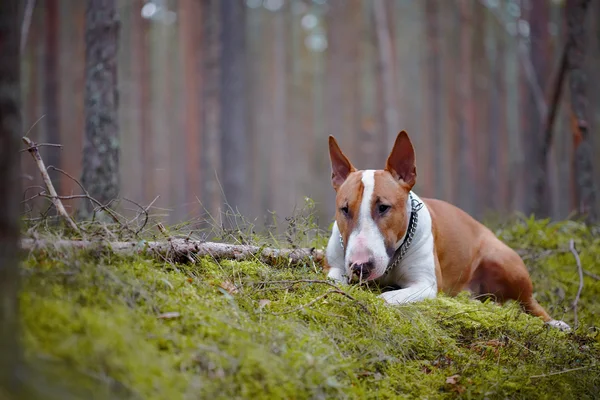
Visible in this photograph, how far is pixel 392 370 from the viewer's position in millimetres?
2979

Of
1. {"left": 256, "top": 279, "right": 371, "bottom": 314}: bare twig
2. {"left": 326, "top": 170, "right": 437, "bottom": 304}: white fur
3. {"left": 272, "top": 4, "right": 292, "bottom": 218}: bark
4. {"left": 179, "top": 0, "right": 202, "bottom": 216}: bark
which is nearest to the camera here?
{"left": 256, "top": 279, "right": 371, "bottom": 314}: bare twig

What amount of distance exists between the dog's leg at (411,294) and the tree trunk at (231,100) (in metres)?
7.50

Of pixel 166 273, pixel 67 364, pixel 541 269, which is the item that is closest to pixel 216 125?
pixel 541 269

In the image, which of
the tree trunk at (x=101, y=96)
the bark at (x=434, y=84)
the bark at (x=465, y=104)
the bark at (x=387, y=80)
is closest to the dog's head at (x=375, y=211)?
the tree trunk at (x=101, y=96)

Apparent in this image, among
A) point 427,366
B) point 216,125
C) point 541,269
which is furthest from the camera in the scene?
point 216,125

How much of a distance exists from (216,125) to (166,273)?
11.8 meters

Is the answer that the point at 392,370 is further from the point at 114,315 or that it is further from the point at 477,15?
the point at 477,15

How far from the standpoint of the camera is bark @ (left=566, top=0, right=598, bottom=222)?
24.8 ft

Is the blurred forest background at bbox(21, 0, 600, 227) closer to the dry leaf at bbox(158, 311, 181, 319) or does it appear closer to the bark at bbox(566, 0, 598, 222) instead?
the bark at bbox(566, 0, 598, 222)

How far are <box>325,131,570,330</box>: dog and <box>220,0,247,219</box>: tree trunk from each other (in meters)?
6.78

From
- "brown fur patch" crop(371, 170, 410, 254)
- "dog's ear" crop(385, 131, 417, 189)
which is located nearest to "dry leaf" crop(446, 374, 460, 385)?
"brown fur patch" crop(371, 170, 410, 254)

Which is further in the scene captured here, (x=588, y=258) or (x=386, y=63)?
(x=386, y=63)

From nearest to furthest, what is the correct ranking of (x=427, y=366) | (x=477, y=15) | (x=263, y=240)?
(x=427, y=366) < (x=263, y=240) < (x=477, y=15)

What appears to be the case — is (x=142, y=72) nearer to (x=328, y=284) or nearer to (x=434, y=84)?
(x=434, y=84)
